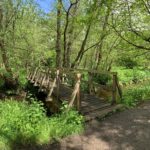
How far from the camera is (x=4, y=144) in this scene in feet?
20.4

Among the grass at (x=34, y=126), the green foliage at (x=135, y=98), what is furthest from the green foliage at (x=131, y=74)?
the grass at (x=34, y=126)

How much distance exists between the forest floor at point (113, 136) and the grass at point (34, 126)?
0.23 metres

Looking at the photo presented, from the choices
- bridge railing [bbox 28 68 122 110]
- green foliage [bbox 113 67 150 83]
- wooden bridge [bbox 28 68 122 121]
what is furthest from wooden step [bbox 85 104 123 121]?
green foliage [bbox 113 67 150 83]

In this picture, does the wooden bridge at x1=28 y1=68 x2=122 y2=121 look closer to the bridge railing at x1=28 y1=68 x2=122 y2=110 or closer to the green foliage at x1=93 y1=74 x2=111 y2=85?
the bridge railing at x1=28 y1=68 x2=122 y2=110

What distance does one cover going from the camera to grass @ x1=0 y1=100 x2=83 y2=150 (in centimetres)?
659

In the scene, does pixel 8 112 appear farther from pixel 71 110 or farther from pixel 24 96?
pixel 24 96

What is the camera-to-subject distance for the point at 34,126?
7238 millimetres

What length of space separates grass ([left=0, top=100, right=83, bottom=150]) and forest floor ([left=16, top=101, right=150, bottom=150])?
23 centimetres

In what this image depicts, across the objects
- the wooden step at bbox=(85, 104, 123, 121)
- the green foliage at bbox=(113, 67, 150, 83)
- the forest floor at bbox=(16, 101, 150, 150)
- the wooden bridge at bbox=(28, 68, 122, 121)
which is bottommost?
the forest floor at bbox=(16, 101, 150, 150)

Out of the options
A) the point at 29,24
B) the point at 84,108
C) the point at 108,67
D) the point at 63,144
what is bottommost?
the point at 63,144

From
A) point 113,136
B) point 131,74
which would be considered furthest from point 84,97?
point 131,74

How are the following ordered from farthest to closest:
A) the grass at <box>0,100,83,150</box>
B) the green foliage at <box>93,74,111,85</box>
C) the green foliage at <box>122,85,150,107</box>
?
the green foliage at <box>93,74,111,85</box>
the green foliage at <box>122,85,150,107</box>
the grass at <box>0,100,83,150</box>

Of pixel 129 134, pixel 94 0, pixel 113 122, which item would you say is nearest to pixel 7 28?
pixel 94 0

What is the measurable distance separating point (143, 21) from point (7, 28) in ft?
25.0
